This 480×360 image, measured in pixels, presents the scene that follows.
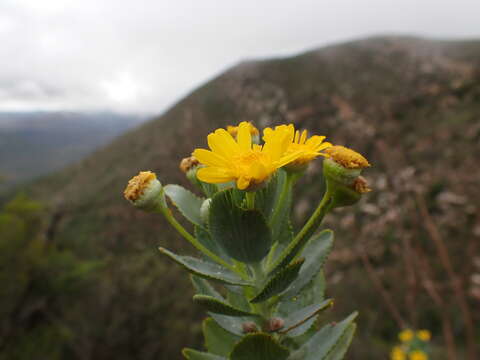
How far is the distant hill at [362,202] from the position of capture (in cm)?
429

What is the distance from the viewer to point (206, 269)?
99 centimetres

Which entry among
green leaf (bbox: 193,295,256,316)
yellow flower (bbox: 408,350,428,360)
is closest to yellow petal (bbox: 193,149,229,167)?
green leaf (bbox: 193,295,256,316)

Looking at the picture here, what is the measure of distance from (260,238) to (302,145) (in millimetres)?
306

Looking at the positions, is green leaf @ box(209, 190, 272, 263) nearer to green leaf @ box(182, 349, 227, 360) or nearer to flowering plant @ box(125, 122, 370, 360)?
flowering plant @ box(125, 122, 370, 360)

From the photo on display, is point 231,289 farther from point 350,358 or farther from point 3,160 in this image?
point 3,160

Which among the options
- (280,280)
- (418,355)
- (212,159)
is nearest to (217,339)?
(280,280)

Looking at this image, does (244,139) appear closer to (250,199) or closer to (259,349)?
(250,199)

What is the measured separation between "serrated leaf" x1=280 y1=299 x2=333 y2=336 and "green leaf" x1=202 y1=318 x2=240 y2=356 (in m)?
0.21

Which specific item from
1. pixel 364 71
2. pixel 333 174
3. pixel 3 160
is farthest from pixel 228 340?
pixel 3 160

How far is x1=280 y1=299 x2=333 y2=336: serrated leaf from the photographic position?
3.00 ft

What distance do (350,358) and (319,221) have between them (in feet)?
21.1

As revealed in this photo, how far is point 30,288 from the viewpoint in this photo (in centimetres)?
1150

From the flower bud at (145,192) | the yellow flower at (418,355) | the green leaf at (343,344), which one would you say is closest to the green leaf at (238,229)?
the flower bud at (145,192)

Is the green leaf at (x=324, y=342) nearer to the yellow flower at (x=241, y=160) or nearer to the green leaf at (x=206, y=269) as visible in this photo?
the green leaf at (x=206, y=269)
